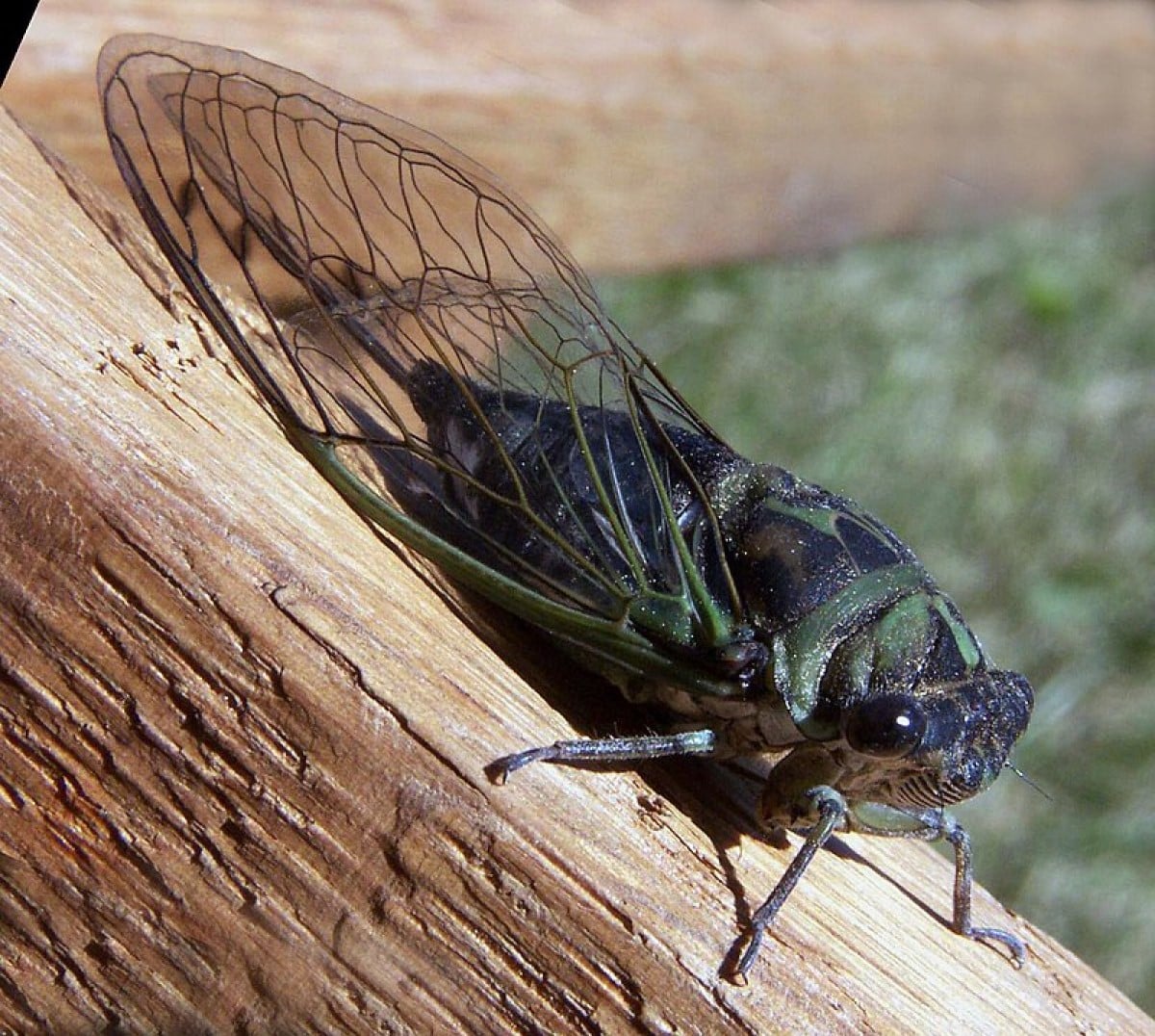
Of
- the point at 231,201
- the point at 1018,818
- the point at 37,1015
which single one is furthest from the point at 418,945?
the point at 1018,818

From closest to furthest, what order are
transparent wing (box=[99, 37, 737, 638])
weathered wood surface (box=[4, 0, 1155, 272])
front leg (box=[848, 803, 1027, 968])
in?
front leg (box=[848, 803, 1027, 968])
transparent wing (box=[99, 37, 737, 638])
weathered wood surface (box=[4, 0, 1155, 272])

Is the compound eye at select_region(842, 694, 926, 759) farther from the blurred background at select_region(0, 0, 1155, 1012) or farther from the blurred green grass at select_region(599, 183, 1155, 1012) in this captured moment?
the blurred green grass at select_region(599, 183, 1155, 1012)

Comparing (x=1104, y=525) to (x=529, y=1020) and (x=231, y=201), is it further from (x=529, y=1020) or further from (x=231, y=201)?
(x=529, y=1020)

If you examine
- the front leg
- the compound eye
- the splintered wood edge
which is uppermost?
the compound eye

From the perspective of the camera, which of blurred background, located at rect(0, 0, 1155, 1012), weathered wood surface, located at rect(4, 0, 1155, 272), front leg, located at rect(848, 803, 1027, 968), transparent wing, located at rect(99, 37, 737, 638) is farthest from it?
blurred background, located at rect(0, 0, 1155, 1012)

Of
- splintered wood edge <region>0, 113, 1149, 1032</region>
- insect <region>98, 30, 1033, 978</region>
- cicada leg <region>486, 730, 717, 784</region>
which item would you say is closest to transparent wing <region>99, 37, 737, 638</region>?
insect <region>98, 30, 1033, 978</region>

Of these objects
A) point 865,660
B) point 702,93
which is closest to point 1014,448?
point 702,93

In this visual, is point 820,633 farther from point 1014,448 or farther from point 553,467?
point 1014,448
